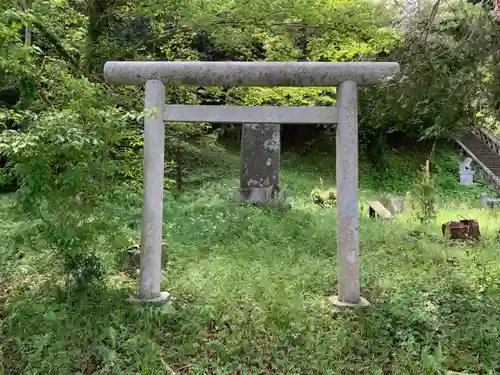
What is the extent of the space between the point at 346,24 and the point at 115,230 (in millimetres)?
4614

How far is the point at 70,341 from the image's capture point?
12.9 ft

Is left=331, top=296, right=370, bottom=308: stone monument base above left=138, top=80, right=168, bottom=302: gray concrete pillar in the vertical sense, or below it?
below

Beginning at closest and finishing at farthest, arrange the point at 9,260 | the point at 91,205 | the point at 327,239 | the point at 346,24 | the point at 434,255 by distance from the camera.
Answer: the point at 91,205 < the point at 9,260 < the point at 434,255 < the point at 346,24 < the point at 327,239

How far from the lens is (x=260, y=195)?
944cm

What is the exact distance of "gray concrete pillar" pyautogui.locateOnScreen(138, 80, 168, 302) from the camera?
14.6 ft

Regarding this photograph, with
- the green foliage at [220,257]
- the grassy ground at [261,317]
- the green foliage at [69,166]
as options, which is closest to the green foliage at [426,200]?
the green foliage at [220,257]

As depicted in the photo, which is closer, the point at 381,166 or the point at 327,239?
the point at 327,239

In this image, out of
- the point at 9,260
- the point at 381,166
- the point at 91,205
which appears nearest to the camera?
the point at 91,205

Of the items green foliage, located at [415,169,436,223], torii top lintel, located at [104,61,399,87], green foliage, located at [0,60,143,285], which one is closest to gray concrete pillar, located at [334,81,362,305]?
torii top lintel, located at [104,61,399,87]

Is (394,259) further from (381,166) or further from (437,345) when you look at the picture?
(381,166)

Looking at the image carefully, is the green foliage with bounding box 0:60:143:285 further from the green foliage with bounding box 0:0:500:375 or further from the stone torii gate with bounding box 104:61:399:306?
the stone torii gate with bounding box 104:61:399:306

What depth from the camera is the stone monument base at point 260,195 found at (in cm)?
936

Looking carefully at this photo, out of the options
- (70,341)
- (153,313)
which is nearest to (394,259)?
(153,313)

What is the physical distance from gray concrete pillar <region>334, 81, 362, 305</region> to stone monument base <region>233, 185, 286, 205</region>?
15.7 ft
